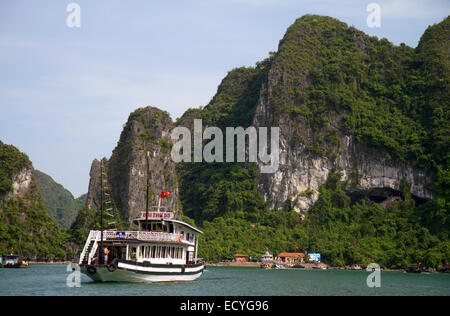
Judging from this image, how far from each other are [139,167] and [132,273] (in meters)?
73.6

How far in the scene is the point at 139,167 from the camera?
107625mm

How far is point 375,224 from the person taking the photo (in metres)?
103

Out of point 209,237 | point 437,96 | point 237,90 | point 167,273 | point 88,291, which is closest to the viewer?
point 88,291

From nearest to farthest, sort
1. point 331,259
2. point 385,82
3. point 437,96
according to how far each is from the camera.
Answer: point 331,259 < point 437,96 < point 385,82

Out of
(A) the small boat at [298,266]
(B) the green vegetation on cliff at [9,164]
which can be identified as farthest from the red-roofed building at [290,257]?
(B) the green vegetation on cliff at [9,164]

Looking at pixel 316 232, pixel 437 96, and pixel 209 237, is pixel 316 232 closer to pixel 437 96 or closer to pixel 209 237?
pixel 209 237

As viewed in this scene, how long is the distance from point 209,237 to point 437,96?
5049 cm

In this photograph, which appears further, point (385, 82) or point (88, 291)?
point (385, 82)

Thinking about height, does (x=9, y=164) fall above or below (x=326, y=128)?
below

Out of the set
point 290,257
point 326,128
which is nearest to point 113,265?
point 290,257

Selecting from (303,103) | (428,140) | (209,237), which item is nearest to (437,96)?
(428,140)

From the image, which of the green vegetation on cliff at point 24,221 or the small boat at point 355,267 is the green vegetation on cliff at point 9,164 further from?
the small boat at point 355,267

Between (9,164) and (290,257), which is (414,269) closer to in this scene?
(290,257)

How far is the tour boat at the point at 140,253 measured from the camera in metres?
34.6
